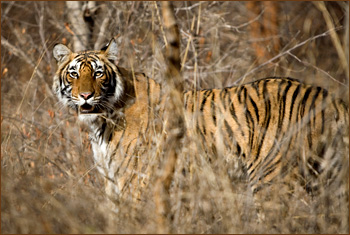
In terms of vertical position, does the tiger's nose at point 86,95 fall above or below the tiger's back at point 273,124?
above

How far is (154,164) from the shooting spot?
3.20 m

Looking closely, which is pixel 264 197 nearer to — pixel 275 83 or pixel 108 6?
pixel 275 83

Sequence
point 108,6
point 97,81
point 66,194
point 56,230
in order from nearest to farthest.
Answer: point 56,230 < point 66,194 < point 97,81 < point 108,6

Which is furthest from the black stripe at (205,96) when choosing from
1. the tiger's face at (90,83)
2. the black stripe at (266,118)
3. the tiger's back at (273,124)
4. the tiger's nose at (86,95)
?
the tiger's nose at (86,95)

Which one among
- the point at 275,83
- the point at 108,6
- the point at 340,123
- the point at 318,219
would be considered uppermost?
the point at 108,6

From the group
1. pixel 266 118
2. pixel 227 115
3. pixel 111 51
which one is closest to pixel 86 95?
pixel 111 51

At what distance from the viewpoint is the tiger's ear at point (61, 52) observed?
439 cm

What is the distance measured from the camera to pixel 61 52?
14.5 ft

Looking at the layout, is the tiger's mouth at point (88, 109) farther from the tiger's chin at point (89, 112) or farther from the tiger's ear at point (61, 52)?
the tiger's ear at point (61, 52)

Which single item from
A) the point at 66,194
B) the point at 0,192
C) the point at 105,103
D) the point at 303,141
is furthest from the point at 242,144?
the point at 0,192

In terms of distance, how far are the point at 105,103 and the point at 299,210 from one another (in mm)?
1903

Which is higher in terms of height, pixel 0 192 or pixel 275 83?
pixel 275 83

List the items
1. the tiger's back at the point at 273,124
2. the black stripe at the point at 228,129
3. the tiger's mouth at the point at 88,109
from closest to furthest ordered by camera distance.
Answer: the tiger's back at the point at 273,124, the tiger's mouth at the point at 88,109, the black stripe at the point at 228,129

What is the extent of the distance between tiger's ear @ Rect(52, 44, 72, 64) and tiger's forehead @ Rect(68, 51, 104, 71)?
130 mm
